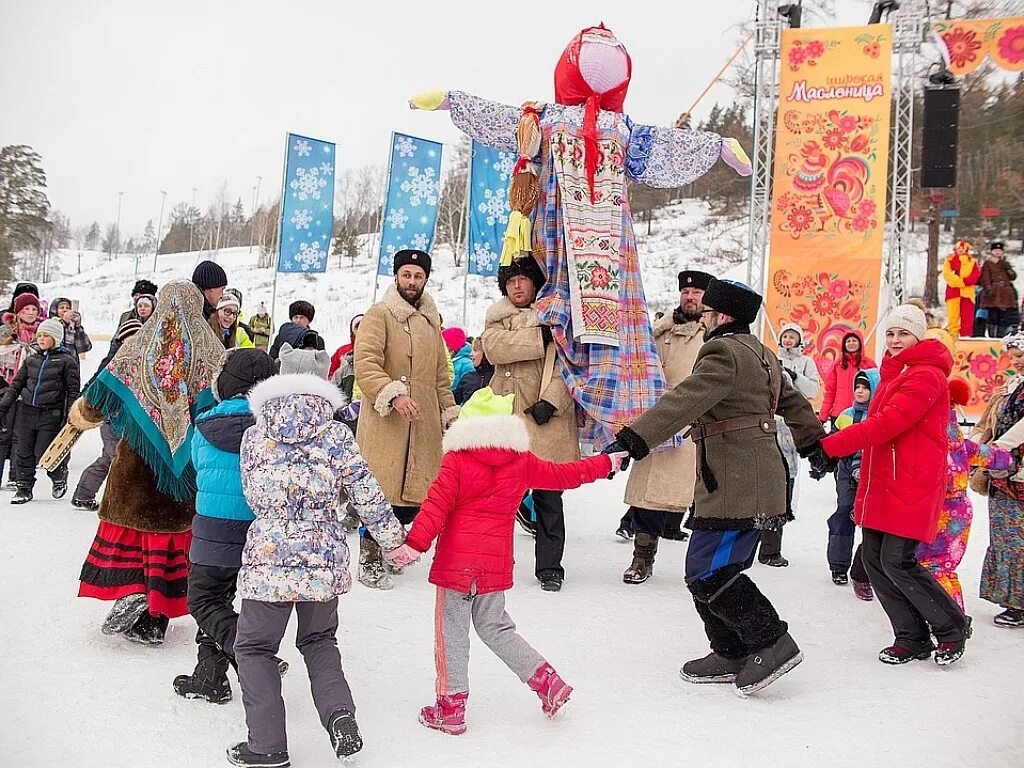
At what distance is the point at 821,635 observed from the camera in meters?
4.41

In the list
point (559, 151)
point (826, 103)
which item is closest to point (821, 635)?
point (559, 151)

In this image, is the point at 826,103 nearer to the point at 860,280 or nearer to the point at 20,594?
the point at 860,280

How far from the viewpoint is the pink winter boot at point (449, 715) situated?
3.10 meters

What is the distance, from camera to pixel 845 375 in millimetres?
7773

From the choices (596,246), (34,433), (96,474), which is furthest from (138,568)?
(34,433)

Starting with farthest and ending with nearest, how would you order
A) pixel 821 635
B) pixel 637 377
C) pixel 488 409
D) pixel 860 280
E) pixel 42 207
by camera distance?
1. pixel 860 280
2. pixel 637 377
3. pixel 821 635
4. pixel 42 207
5. pixel 488 409

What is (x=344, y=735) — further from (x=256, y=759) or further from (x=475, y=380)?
(x=475, y=380)

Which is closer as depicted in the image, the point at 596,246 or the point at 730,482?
the point at 730,482

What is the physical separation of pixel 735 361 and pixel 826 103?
33.2 feet

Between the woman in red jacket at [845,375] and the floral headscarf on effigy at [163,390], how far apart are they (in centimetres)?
516

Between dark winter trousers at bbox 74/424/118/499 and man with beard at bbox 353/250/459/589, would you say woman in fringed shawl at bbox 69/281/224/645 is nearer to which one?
man with beard at bbox 353/250/459/589

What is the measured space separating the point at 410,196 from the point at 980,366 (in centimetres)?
869

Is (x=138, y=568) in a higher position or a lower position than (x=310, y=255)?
lower

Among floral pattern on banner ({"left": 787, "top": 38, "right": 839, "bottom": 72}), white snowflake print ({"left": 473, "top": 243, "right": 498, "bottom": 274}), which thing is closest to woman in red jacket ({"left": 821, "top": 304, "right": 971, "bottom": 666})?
floral pattern on banner ({"left": 787, "top": 38, "right": 839, "bottom": 72})
